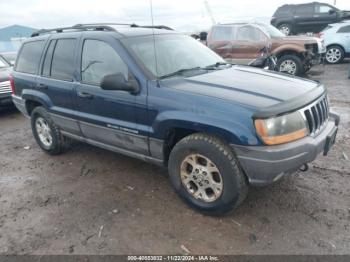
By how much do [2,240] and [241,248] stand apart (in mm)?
2198

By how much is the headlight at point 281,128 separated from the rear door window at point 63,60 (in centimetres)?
257

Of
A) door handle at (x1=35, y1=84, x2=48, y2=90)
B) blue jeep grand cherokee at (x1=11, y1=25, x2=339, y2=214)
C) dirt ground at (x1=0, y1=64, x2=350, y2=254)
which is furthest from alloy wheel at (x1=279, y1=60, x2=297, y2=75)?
door handle at (x1=35, y1=84, x2=48, y2=90)

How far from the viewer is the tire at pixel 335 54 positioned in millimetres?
12889

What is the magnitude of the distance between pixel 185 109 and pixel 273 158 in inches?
35.2

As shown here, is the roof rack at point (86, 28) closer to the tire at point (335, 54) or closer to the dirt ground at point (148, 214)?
the dirt ground at point (148, 214)

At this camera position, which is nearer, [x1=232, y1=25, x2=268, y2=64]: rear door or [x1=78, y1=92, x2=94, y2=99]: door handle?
[x1=78, y1=92, x2=94, y2=99]: door handle

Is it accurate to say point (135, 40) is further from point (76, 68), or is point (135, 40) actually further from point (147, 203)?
point (147, 203)

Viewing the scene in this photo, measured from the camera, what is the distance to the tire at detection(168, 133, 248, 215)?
2949 mm

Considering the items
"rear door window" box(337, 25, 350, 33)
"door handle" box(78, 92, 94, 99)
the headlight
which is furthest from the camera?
"rear door window" box(337, 25, 350, 33)

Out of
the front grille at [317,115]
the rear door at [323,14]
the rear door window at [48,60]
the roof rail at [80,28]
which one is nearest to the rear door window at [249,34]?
the roof rail at [80,28]

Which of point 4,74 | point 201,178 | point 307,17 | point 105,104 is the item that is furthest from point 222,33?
point 307,17

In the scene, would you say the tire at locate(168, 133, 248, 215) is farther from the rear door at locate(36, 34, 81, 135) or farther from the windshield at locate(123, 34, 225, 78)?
the rear door at locate(36, 34, 81, 135)

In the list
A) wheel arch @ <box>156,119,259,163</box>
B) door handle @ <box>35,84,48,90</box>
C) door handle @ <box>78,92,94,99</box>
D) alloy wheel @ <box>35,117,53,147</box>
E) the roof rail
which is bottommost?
alloy wheel @ <box>35,117,53,147</box>

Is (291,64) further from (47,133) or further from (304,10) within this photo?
(304,10)
